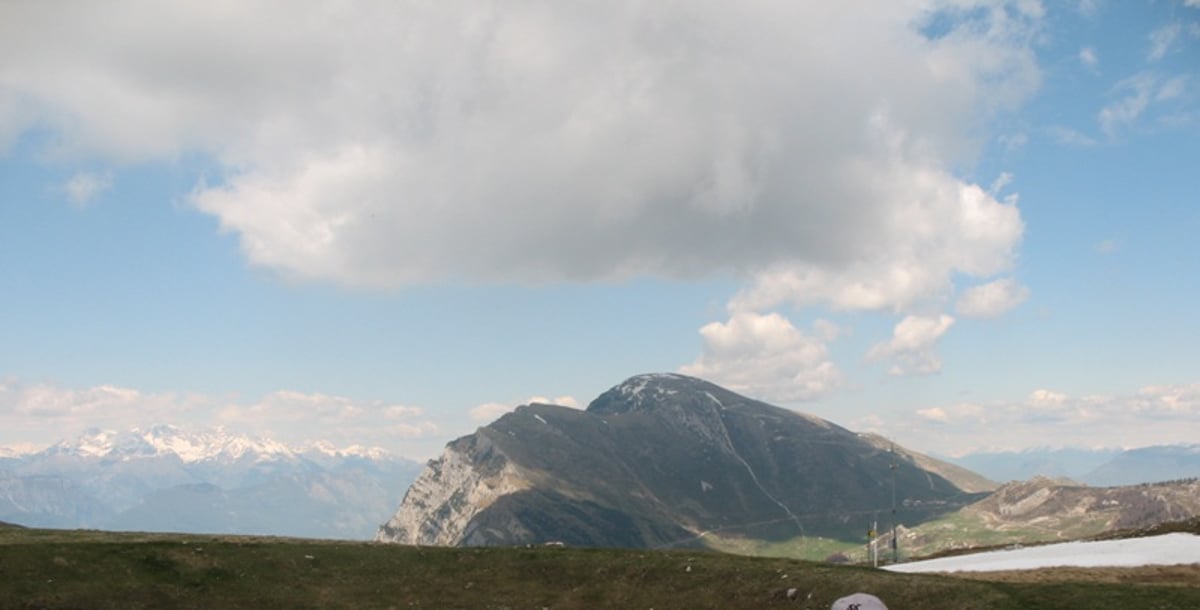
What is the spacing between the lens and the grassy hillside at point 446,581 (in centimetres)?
4997

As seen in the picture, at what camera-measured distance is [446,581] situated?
64312 millimetres

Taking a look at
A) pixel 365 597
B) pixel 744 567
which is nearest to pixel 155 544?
pixel 365 597

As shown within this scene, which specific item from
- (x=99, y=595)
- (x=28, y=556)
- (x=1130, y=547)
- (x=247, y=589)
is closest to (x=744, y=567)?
(x=1130, y=547)

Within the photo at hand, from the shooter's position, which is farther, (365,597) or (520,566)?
(520,566)

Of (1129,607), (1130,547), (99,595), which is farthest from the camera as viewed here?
(1130,547)

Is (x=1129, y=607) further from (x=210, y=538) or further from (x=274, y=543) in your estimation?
(x=210, y=538)

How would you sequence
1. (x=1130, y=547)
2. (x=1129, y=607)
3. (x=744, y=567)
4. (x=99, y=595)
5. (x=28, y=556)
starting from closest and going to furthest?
(x=1129, y=607), (x=99, y=595), (x=28, y=556), (x=744, y=567), (x=1130, y=547)

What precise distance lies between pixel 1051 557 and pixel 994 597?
80.6 feet

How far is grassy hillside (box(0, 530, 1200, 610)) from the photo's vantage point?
49969mm

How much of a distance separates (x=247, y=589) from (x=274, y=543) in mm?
11903

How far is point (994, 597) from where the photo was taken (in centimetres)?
4659

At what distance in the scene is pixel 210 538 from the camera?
238 ft

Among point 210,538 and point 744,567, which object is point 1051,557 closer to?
point 744,567

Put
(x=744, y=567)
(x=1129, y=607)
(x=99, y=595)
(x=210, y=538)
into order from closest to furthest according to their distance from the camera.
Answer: (x=1129, y=607)
(x=99, y=595)
(x=744, y=567)
(x=210, y=538)
